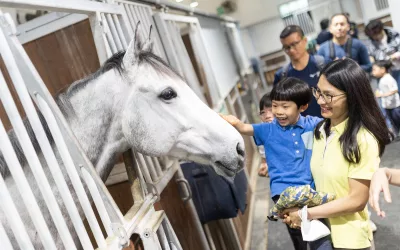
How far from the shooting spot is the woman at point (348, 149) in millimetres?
A: 1279

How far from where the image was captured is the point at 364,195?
4.23ft

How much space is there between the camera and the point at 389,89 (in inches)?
158

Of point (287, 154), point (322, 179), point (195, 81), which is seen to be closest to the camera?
point (322, 179)

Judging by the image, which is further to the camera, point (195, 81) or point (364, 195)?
point (195, 81)

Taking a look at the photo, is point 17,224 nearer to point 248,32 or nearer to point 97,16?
point 97,16

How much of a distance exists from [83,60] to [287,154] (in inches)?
48.1

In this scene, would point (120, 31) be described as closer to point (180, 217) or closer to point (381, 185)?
point (180, 217)

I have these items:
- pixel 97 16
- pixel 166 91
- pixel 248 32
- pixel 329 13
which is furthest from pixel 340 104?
pixel 248 32

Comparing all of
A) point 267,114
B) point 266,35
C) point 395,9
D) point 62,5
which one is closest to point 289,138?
point 267,114

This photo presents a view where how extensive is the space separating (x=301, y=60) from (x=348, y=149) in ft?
4.36

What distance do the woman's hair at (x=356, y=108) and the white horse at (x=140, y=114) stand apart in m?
0.43

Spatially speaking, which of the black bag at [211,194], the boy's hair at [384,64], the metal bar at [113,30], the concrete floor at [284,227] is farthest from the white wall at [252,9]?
the metal bar at [113,30]

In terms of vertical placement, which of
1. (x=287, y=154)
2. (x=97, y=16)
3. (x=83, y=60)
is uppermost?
(x=97, y=16)

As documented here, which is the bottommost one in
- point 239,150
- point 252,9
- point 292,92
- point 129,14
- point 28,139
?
point 239,150
